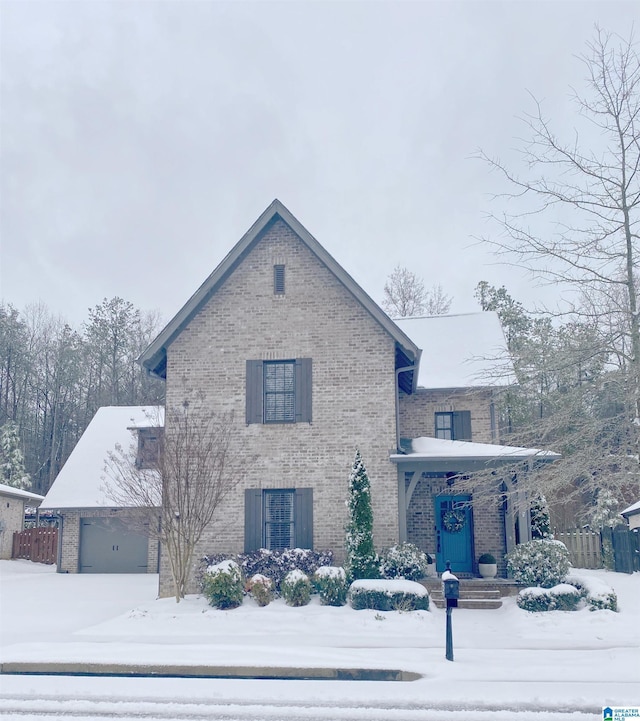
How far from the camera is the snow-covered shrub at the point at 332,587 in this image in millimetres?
14242

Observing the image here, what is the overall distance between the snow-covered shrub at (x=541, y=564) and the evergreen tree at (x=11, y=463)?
2755 cm

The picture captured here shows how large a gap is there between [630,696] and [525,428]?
4.48 metres

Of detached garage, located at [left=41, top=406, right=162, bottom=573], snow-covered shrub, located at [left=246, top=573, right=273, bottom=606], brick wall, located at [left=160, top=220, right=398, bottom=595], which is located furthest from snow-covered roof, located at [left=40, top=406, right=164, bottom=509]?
snow-covered shrub, located at [left=246, top=573, right=273, bottom=606]

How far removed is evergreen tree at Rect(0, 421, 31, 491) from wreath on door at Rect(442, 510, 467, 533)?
79.9 feet

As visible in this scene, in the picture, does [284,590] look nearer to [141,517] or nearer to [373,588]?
[373,588]

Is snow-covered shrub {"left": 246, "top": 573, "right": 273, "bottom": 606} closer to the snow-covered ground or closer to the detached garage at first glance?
the snow-covered ground

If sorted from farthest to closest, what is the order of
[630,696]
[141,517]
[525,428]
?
[141,517] → [525,428] → [630,696]

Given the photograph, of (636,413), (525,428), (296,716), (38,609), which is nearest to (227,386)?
(38,609)

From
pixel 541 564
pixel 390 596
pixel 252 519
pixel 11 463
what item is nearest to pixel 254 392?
pixel 252 519

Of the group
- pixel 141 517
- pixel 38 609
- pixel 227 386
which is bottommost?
pixel 38 609

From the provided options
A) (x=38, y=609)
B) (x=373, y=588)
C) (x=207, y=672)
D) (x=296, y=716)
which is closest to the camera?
(x=296, y=716)

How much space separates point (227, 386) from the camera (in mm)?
16875

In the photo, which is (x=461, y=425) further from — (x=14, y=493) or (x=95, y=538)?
(x=14, y=493)

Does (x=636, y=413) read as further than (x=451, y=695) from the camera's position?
Yes
